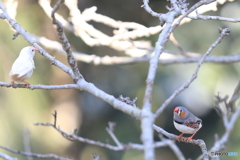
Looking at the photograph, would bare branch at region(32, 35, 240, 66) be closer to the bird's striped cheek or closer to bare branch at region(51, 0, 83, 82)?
the bird's striped cheek

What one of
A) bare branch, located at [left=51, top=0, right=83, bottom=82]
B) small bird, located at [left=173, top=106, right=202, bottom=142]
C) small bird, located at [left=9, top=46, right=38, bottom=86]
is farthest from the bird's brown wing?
small bird, located at [left=9, top=46, right=38, bottom=86]

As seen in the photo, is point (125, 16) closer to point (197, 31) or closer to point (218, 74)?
point (197, 31)

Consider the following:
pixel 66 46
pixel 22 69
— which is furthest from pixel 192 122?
pixel 22 69

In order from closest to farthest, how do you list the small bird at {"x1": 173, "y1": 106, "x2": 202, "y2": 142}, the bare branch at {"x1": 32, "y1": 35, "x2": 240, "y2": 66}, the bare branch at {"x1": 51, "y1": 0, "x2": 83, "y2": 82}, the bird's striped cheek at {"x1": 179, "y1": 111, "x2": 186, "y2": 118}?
the bare branch at {"x1": 51, "y1": 0, "x2": 83, "y2": 82} → the small bird at {"x1": 173, "y1": 106, "x2": 202, "y2": 142} → the bird's striped cheek at {"x1": 179, "y1": 111, "x2": 186, "y2": 118} → the bare branch at {"x1": 32, "y1": 35, "x2": 240, "y2": 66}

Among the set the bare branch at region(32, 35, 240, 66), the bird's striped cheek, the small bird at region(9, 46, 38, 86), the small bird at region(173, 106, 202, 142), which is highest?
the bare branch at region(32, 35, 240, 66)

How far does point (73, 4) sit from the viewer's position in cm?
432

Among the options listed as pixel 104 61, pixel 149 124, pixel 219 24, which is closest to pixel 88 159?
pixel 104 61

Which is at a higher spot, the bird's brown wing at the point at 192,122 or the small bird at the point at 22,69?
the small bird at the point at 22,69

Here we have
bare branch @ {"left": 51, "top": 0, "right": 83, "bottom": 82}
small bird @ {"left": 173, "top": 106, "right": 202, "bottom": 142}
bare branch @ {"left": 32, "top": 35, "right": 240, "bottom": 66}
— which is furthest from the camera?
bare branch @ {"left": 32, "top": 35, "right": 240, "bottom": 66}

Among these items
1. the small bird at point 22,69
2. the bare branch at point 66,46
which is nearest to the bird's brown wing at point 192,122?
the bare branch at point 66,46

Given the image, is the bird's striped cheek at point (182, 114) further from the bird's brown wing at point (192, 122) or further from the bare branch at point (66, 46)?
the bare branch at point (66, 46)

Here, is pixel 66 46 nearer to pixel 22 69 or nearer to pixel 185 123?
pixel 22 69

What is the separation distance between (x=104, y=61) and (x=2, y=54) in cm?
222

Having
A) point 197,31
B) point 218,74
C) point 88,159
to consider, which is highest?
point 197,31
